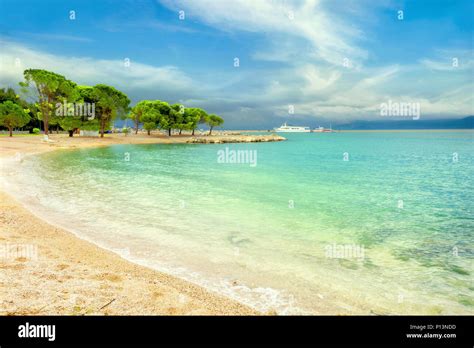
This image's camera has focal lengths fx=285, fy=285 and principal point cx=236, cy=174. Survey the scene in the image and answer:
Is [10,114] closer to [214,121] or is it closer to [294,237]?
[214,121]

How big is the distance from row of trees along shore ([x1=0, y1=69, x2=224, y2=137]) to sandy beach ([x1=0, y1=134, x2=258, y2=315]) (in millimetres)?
62042

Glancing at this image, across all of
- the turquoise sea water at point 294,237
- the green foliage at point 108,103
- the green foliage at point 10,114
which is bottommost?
the turquoise sea water at point 294,237

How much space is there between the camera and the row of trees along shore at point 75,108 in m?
60.7

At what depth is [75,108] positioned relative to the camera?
7269cm

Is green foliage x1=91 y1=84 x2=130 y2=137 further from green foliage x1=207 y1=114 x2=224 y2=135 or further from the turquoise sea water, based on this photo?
the turquoise sea water

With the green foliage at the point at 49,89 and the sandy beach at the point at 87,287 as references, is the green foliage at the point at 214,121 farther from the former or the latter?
the sandy beach at the point at 87,287

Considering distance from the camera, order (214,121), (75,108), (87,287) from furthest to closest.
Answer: (214,121)
(75,108)
(87,287)

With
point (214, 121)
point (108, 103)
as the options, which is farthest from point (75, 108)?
point (214, 121)

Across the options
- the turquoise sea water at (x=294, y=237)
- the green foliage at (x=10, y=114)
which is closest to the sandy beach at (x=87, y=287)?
the turquoise sea water at (x=294, y=237)

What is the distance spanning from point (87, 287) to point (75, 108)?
78846mm

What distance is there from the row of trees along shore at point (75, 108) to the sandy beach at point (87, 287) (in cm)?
6204

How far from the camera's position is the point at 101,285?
21.1 ft

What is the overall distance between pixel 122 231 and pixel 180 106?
105808 millimetres
